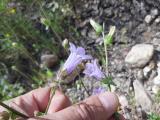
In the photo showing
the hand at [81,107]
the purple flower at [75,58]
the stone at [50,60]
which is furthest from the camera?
the stone at [50,60]

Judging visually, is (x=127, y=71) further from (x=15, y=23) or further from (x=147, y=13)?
(x=15, y=23)

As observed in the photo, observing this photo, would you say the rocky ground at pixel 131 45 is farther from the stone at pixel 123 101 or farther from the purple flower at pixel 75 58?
the purple flower at pixel 75 58

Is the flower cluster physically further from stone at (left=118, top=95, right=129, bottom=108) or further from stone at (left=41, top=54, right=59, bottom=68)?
stone at (left=41, top=54, right=59, bottom=68)

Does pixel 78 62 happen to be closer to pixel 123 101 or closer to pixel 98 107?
pixel 98 107

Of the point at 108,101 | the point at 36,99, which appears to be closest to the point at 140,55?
the point at 36,99

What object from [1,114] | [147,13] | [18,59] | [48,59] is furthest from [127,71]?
[1,114]

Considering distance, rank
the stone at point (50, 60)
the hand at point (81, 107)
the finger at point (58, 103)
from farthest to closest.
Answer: the stone at point (50, 60)
the finger at point (58, 103)
the hand at point (81, 107)

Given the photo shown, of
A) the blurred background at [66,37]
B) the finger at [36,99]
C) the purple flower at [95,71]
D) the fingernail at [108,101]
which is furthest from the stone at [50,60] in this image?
the fingernail at [108,101]

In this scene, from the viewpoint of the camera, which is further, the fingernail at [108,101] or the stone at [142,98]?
the stone at [142,98]
